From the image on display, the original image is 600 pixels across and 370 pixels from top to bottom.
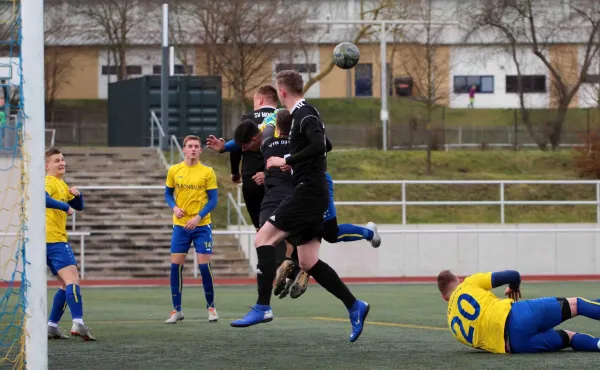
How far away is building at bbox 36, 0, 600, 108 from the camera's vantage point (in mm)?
41125

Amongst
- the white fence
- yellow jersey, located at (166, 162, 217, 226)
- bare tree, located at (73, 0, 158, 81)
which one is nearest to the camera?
yellow jersey, located at (166, 162, 217, 226)

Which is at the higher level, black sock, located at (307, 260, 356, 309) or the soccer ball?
the soccer ball

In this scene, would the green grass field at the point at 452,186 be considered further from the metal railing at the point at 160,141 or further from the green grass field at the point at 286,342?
the green grass field at the point at 286,342

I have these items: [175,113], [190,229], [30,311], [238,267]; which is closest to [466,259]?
[238,267]

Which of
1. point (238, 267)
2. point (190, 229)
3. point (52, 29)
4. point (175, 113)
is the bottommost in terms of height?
point (238, 267)

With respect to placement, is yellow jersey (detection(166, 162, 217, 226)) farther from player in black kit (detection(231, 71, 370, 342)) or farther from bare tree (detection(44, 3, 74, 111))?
bare tree (detection(44, 3, 74, 111))

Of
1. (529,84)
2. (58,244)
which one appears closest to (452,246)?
(58,244)

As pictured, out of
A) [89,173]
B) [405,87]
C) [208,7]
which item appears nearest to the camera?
[89,173]

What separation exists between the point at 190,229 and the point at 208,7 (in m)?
25.2

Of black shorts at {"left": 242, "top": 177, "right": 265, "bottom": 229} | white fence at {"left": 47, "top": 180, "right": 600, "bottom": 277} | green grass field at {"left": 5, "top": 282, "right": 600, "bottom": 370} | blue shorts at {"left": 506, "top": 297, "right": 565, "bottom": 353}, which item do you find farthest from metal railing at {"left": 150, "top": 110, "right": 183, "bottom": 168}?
blue shorts at {"left": 506, "top": 297, "right": 565, "bottom": 353}

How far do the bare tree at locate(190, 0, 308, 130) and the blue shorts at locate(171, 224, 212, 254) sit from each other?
23259 millimetres

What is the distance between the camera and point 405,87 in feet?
A: 159

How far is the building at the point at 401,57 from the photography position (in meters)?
41.1

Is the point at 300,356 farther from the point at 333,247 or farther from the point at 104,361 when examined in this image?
the point at 333,247
